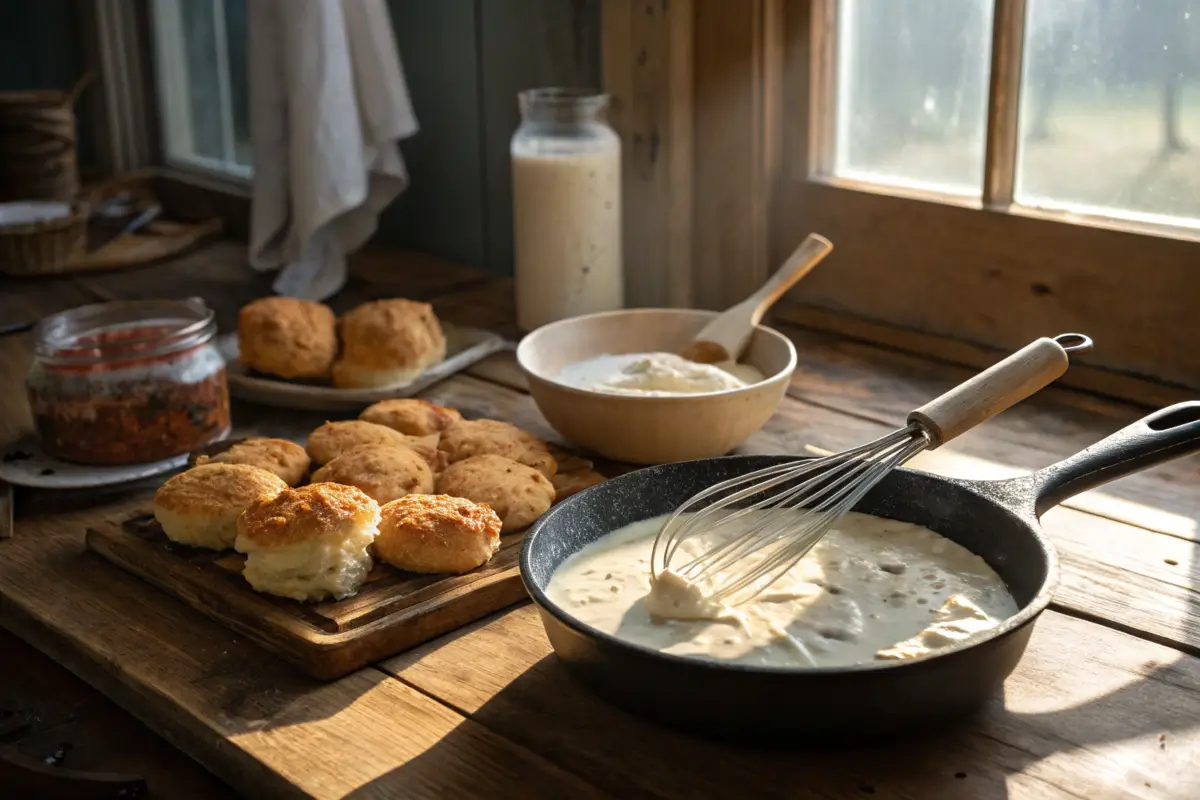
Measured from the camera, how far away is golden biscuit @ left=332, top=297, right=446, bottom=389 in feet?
3.93

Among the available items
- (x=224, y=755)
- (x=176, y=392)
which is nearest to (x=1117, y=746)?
(x=224, y=755)

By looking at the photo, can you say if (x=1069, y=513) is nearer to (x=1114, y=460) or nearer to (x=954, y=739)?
(x=1114, y=460)

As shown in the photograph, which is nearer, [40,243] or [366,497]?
[366,497]

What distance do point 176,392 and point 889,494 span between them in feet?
1.93

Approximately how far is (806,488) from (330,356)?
563 mm

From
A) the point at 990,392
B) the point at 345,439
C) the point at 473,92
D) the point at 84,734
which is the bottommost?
the point at 84,734

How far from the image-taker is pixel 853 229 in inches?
54.3

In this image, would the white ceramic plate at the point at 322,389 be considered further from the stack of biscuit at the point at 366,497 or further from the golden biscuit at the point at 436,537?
the golden biscuit at the point at 436,537

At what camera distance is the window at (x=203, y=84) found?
6.32ft

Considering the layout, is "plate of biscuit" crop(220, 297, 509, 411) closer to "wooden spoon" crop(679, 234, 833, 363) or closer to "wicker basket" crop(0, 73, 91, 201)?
"wooden spoon" crop(679, 234, 833, 363)

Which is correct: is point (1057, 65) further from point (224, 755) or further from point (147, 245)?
point (147, 245)

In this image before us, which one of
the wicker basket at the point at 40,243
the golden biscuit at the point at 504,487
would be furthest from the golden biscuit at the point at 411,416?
the wicker basket at the point at 40,243

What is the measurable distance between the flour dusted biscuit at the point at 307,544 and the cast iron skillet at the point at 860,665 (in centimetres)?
14

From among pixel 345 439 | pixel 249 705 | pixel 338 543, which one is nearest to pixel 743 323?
pixel 345 439
